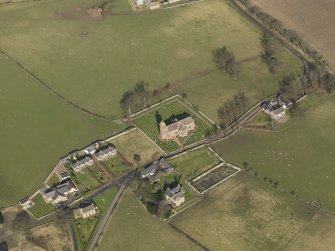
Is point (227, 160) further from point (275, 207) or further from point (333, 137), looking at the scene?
point (333, 137)

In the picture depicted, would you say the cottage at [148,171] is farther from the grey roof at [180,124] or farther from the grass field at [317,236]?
the grass field at [317,236]

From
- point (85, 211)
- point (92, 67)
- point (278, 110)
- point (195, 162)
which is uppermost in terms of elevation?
point (92, 67)

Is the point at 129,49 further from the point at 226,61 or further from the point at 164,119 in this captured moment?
the point at 164,119

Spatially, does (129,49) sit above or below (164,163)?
above

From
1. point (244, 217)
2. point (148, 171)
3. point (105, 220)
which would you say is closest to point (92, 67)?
point (148, 171)

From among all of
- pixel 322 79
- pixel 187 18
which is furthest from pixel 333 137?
pixel 187 18

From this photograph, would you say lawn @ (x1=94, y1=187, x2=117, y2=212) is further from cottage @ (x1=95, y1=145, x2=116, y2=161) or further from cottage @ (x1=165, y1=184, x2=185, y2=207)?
cottage @ (x1=165, y1=184, x2=185, y2=207)
